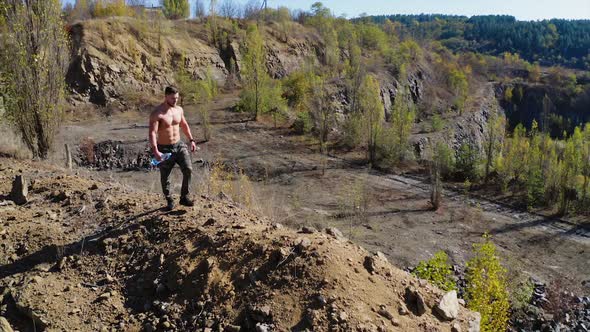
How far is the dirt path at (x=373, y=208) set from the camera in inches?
358

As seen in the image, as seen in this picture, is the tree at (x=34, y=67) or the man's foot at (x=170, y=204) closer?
the man's foot at (x=170, y=204)

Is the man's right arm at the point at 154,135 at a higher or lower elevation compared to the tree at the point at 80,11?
lower

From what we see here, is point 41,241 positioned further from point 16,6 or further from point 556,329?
point 556,329

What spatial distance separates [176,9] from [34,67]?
86.0 feet

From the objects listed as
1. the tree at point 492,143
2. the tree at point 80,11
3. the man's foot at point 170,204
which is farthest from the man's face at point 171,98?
the tree at point 80,11

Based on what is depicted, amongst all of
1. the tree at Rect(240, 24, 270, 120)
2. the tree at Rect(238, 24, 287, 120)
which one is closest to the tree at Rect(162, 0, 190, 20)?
the tree at Rect(238, 24, 287, 120)

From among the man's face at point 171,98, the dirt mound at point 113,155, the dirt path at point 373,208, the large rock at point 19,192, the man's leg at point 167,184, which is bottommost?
the dirt path at point 373,208

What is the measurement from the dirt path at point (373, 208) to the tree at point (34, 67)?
2123mm

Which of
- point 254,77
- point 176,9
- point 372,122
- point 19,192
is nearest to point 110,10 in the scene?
point 176,9

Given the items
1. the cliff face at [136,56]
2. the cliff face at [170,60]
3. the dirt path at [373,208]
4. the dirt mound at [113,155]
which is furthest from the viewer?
the cliff face at [170,60]

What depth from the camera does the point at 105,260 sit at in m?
4.27

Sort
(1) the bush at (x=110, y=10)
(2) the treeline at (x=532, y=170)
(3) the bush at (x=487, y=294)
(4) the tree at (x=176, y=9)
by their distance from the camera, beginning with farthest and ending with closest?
(4) the tree at (x=176, y=9) < (1) the bush at (x=110, y=10) < (2) the treeline at (x=532, y=170) < (3) the bush at (x=487, y=294)

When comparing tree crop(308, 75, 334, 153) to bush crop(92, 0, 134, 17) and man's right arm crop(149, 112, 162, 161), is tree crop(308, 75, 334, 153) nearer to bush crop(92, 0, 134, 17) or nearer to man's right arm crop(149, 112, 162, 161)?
man's right arm crop(149, 112, 162, 161)

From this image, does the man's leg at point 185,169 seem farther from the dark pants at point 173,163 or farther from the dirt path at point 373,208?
the dirt path at point 373,208
